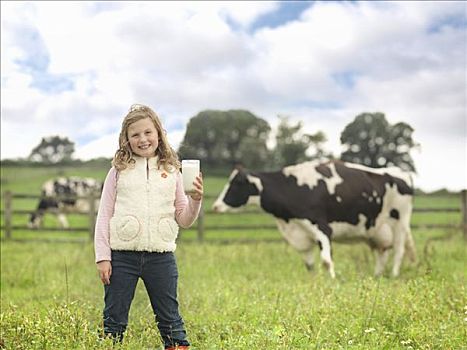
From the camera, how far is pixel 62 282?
8633 millimetres

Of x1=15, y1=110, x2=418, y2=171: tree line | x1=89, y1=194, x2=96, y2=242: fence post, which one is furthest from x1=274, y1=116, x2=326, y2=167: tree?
x1=89, y1=194, x2=96, y2=242: fence post

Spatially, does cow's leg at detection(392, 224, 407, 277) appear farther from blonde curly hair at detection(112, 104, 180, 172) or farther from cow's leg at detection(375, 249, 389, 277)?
blonde curly hair at detection(112, 104, 180, 172)

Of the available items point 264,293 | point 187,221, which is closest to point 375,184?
point 264,293

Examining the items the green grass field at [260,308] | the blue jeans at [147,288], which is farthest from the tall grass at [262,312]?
the blue jeans at [147,288]

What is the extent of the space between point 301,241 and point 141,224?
18.9 feet

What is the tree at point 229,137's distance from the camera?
3428 cm

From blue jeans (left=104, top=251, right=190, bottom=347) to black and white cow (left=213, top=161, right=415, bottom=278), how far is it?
16.6 ft

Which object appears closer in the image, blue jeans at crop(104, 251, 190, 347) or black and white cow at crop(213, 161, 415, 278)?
blue jeans at crop(104, 251, 190, 347)

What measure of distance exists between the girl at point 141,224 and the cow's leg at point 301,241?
18.2 feet

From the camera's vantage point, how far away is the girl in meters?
4.28

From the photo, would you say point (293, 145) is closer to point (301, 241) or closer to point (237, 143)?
point (237, 143)

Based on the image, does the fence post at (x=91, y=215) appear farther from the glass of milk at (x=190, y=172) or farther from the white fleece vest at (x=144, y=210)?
the glass of milk at (x=190, y=172)

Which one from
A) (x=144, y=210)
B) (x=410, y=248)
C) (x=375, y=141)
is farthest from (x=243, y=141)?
(x=144, y=210)

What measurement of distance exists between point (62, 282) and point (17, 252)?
519cm
